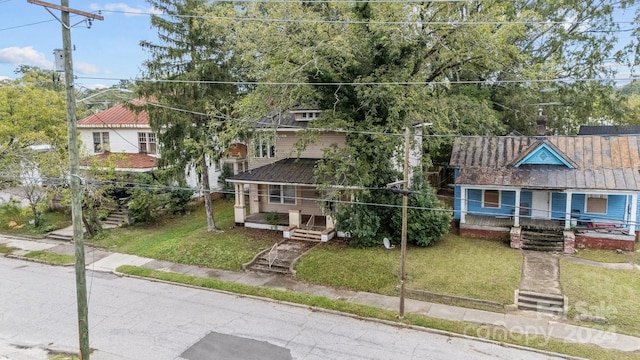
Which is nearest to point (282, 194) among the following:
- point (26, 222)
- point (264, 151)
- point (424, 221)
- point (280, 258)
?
point (264, 151)

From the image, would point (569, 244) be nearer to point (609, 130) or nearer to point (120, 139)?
point (609, 130)

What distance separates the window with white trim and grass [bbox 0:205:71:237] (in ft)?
89.8

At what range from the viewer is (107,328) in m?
13.1

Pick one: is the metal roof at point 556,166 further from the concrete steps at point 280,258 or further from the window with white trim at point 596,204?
the concrete steps at point 280,258

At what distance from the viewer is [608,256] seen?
17.9 meters

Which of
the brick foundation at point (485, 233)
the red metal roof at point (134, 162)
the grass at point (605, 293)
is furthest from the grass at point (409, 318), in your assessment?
the red metal roof at point (134, 162)

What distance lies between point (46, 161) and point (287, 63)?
1425cm

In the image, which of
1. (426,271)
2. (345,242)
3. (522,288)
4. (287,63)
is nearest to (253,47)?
(287,63)

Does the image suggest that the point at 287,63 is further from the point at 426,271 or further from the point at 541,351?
the point at 541,351

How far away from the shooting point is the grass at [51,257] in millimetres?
19625

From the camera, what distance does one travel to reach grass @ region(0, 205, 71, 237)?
24375 millimetres

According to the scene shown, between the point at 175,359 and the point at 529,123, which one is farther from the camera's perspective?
the point at 529,123

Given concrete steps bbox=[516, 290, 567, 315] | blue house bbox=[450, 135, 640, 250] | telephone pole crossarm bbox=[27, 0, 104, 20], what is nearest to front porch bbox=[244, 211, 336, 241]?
blue house bbox=[450, 135, 640, 250]

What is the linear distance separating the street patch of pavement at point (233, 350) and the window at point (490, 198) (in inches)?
555
